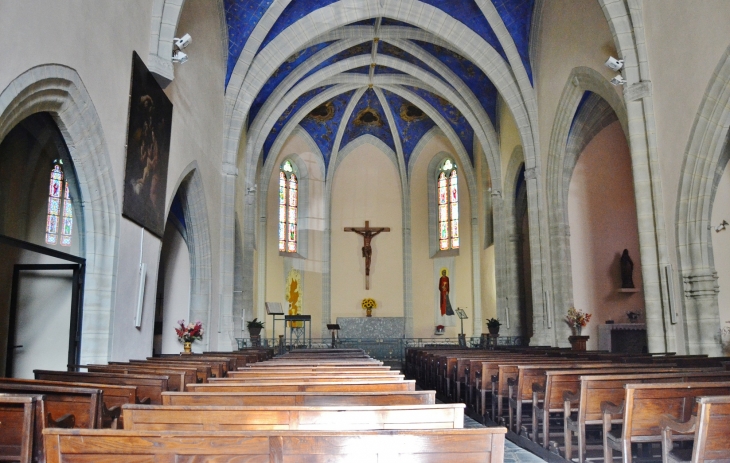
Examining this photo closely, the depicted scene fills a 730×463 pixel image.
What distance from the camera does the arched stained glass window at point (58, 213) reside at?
13.8 m

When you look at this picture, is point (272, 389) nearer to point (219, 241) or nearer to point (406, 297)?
point (219, 241)

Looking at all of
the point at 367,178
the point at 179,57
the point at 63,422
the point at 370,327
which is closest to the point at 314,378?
the point at 63,422

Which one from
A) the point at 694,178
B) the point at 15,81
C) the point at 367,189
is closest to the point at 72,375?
the point at 15,81

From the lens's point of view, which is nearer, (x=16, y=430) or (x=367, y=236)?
(x=16, y=430)

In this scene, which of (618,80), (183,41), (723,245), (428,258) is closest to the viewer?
(183,41)

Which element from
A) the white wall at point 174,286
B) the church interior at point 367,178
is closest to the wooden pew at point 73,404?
the church interior at point 367,178

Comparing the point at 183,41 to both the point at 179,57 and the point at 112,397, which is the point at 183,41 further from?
the point at 112,397

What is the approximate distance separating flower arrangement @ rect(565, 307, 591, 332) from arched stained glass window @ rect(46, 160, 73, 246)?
1156cm

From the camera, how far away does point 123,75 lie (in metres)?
9.27

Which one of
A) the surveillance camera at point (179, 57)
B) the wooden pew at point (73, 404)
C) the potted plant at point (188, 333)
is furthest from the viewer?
the potted plant at point (188, 333)

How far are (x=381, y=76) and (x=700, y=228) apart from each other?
14985mm

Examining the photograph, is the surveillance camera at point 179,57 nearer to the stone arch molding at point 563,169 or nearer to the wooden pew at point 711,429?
the stone arch molding at point 563,169

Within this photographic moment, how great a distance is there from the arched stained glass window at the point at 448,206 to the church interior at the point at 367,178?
0.12 m

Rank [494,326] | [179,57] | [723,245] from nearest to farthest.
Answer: [179,57] → [723,245] → [494,326]
